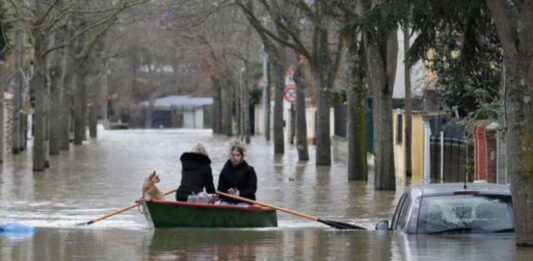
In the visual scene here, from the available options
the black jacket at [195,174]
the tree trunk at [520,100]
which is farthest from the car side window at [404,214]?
the black jacket at [195,174]

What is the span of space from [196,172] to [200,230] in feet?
2.86

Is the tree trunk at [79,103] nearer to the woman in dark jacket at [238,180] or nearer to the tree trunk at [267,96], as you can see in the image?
the tree trunk at [267,96]

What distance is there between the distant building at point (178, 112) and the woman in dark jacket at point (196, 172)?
103 meters

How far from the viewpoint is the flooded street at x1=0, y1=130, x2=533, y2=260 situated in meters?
13.8

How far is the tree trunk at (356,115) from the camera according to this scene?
3198 cm

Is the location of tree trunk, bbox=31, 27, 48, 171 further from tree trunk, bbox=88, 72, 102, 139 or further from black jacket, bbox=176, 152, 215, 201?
tree trunk, bbox=88, 72, 102, 139

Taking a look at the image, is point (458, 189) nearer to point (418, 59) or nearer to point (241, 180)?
point (241, 180)

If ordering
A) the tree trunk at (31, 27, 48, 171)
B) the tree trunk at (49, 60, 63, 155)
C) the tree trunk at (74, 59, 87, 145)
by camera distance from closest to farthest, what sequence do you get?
the tree trunk at (31, 27, 48, 171) → the tree trunk at (49, 60, 63, 155) → the tree trunk at (74, 59, 87, 145)

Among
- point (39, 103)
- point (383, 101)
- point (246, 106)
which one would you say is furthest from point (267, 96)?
point (383, 101)

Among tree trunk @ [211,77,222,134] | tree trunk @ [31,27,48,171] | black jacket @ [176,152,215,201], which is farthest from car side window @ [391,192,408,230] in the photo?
tree trunk @ [211,77,222,134]

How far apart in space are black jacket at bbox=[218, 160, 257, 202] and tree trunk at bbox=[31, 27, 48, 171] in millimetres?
19809

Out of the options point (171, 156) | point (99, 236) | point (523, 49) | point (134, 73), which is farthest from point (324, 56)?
point (134, 73)

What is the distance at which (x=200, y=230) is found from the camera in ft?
57.1

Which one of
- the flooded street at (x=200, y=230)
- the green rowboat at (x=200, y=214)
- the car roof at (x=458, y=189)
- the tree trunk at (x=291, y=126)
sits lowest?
the flooded street at (x=200, y=230)
